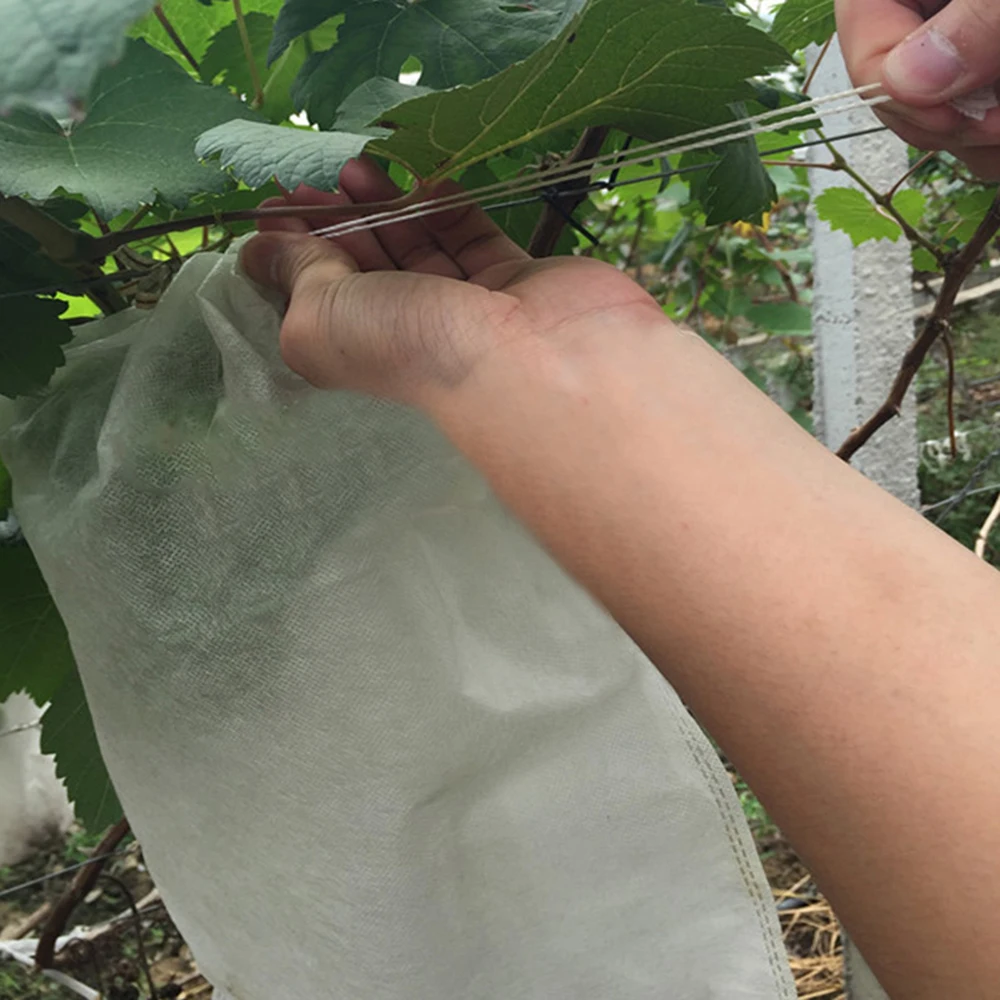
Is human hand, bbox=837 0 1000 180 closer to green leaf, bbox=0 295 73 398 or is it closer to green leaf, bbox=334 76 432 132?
green leaf, bbox=334 76 432 132

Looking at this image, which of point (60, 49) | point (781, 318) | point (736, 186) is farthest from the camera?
point (781, 318)

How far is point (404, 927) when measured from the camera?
1.55 ft

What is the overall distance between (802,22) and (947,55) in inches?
9.4

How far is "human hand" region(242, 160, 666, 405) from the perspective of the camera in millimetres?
394

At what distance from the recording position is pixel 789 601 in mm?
340

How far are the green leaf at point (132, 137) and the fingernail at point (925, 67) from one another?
26 centimetres

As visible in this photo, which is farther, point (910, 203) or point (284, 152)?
point (910, 203)

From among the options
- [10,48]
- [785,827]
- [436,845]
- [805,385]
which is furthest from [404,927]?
[805,385]

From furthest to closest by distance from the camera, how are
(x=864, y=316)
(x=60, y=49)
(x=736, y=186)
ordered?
(x=864, y=316) → (x=736, y=186) → (x=60, y=49)

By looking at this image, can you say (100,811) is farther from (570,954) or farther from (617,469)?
(617,469)

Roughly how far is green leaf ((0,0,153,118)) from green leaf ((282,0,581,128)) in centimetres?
20

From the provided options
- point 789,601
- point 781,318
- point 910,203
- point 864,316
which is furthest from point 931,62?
point 781,318

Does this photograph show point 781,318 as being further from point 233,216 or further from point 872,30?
point 233,216

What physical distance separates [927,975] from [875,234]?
914 mm
